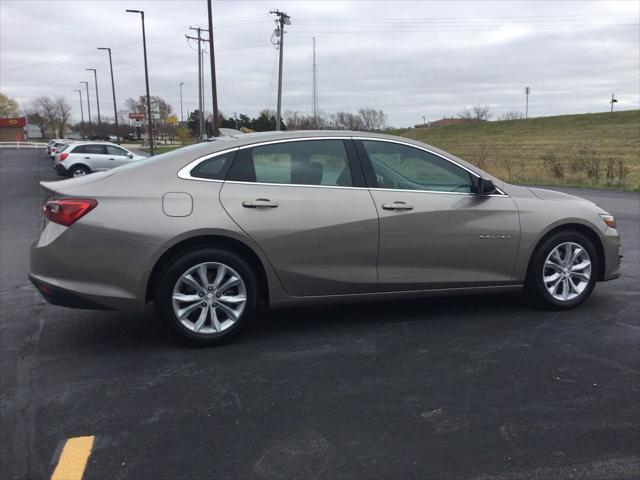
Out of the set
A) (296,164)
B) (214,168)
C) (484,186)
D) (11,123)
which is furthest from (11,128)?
(484,186)

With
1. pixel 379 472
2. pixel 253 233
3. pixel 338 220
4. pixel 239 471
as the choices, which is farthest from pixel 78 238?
pixel 379 472

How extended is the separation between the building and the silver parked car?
12026 cm

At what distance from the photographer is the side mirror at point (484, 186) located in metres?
4.96

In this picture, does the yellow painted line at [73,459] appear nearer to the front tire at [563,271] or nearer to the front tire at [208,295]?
the front tire at [208,295]

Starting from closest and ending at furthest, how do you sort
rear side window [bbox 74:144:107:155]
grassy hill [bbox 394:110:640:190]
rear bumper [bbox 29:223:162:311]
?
rear bumper [bbox 29:223:162:311] → grassy hill [bbox 394:110:640:190] → rear side window [bbox 74:144:107:155]

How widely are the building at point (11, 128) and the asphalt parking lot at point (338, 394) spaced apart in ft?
392

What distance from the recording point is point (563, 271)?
524 centimetres

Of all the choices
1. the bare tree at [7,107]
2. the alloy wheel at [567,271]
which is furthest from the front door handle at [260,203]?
the bare tree at [7,107]

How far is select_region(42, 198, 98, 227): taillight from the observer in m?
4.16

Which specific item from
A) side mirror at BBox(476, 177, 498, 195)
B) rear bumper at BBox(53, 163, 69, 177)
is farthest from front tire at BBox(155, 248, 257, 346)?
rear bumper at BBox(53, 163, 69, 177)

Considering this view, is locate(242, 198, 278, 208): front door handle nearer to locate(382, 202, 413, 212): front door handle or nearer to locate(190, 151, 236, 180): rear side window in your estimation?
locate(190, 151, 236, 180): rear side window

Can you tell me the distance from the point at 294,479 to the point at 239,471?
268mm

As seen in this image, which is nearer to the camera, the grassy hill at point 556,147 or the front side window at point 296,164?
the front side window at point 296,164

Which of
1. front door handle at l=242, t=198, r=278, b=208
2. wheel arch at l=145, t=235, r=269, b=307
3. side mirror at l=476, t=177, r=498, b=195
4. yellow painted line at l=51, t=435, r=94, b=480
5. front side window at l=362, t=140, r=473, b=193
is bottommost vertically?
yellow painted line at l=51, t=435, r=94, b=480
